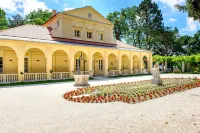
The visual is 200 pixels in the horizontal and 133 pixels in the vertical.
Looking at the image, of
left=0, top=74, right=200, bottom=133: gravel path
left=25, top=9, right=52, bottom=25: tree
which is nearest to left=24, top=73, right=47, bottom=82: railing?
left=0, top=74, right=200, bottom=133: gravel path

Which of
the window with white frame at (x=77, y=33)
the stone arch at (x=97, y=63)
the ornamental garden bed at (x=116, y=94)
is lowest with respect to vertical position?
the ornamental garden bed at (x=116, y=94)

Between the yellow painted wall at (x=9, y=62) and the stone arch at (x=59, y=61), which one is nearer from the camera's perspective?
the yellow painted wall at (x=9, y=62)

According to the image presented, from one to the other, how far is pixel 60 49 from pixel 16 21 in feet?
137

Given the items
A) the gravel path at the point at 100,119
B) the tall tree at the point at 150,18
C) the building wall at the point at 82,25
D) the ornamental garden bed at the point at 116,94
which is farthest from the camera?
the tall tree at the point at 150,18

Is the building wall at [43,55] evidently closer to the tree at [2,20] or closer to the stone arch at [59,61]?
the stone arch at [59,61]

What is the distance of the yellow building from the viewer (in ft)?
55.7

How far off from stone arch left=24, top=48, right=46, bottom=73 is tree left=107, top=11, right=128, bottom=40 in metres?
35.2

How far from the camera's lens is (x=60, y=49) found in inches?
768

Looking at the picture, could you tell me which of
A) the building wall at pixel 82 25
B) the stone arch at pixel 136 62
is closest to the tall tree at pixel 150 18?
the stone arch at pixel 136 62

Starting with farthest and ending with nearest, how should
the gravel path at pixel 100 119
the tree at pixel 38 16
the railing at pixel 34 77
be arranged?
the tree at pixel 38 16, the railing at pixel 34 77, the gravel path at pixel 100 119

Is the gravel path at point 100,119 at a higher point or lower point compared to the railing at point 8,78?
lower

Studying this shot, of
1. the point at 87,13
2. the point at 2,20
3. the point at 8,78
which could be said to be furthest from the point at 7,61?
the point at 2,20

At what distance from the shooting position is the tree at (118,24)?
173 feet

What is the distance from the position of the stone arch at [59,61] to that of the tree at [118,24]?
107ft
